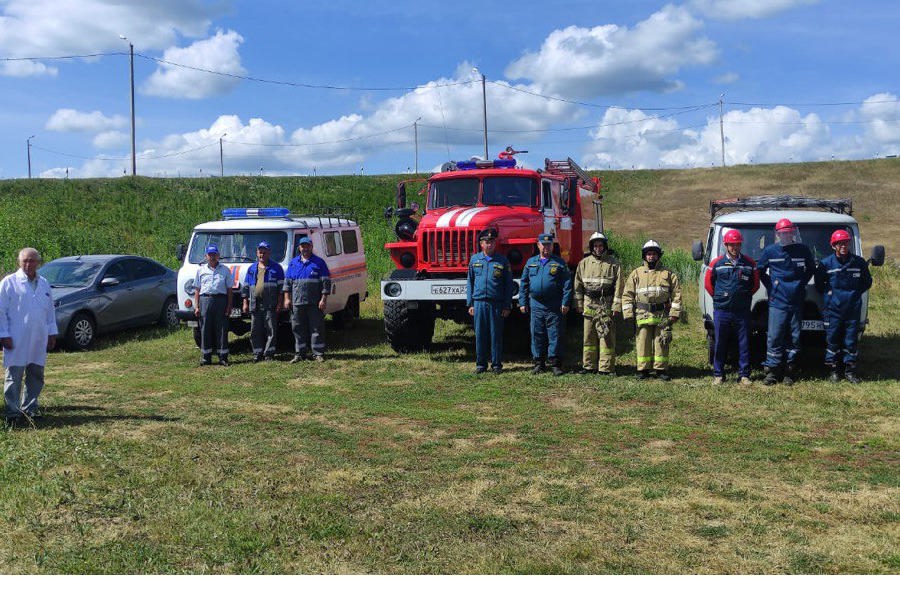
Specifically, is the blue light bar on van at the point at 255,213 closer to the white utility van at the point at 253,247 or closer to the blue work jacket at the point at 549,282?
the white utility van at the point at 253,247

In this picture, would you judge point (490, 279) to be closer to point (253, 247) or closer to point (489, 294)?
point (489, 294)

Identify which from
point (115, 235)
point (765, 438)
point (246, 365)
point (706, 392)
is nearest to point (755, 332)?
point (706, 392)

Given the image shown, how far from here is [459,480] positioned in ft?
19.6

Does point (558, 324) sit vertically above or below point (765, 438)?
above

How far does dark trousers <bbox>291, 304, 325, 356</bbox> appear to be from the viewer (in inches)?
472

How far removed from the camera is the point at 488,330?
Answer: 10656 mm

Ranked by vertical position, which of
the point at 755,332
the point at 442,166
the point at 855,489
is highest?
the point at 442,166

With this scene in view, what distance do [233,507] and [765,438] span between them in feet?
14.6

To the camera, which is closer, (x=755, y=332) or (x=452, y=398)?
(x=452, y=398)

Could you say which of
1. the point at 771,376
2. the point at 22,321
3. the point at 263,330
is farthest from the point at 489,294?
the point at 22,321

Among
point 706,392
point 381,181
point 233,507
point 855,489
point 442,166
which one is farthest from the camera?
point 381,181

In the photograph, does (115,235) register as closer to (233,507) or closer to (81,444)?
(81,444)

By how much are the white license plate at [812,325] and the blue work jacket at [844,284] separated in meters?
0.27

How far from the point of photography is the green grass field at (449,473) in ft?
14.6
